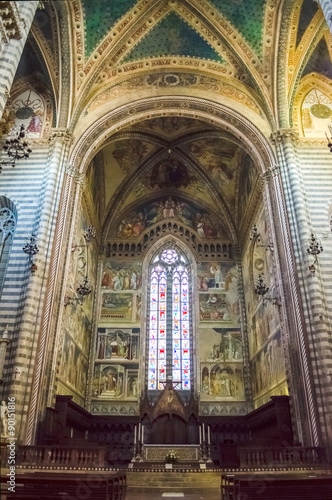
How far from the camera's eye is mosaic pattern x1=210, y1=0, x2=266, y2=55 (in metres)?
15.9

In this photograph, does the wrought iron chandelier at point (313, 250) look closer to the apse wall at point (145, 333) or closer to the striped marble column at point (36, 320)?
the striped marble column at point (36, 320)

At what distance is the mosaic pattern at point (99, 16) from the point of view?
15641 mm

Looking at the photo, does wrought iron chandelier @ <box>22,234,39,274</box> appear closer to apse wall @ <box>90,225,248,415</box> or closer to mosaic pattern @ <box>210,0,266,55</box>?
apse wall @ <box>90,225,248,415</box>

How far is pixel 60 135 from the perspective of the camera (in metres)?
15.6

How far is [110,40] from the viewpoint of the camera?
54.4 feet


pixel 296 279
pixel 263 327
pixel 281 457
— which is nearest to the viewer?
pixel 281 457

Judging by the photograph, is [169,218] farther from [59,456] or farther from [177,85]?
[59,456]

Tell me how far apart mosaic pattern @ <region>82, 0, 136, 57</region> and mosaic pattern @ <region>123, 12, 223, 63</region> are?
145cm

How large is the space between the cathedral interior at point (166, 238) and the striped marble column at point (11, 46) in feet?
0.17

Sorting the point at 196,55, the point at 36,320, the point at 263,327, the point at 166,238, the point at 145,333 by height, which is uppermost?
the point at 196,55

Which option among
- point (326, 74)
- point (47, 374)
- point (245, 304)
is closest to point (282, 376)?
point (245, 304)

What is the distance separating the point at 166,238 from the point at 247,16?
11.9m

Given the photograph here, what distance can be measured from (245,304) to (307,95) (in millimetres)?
10373

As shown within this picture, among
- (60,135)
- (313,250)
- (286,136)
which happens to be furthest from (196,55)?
(313,250)
